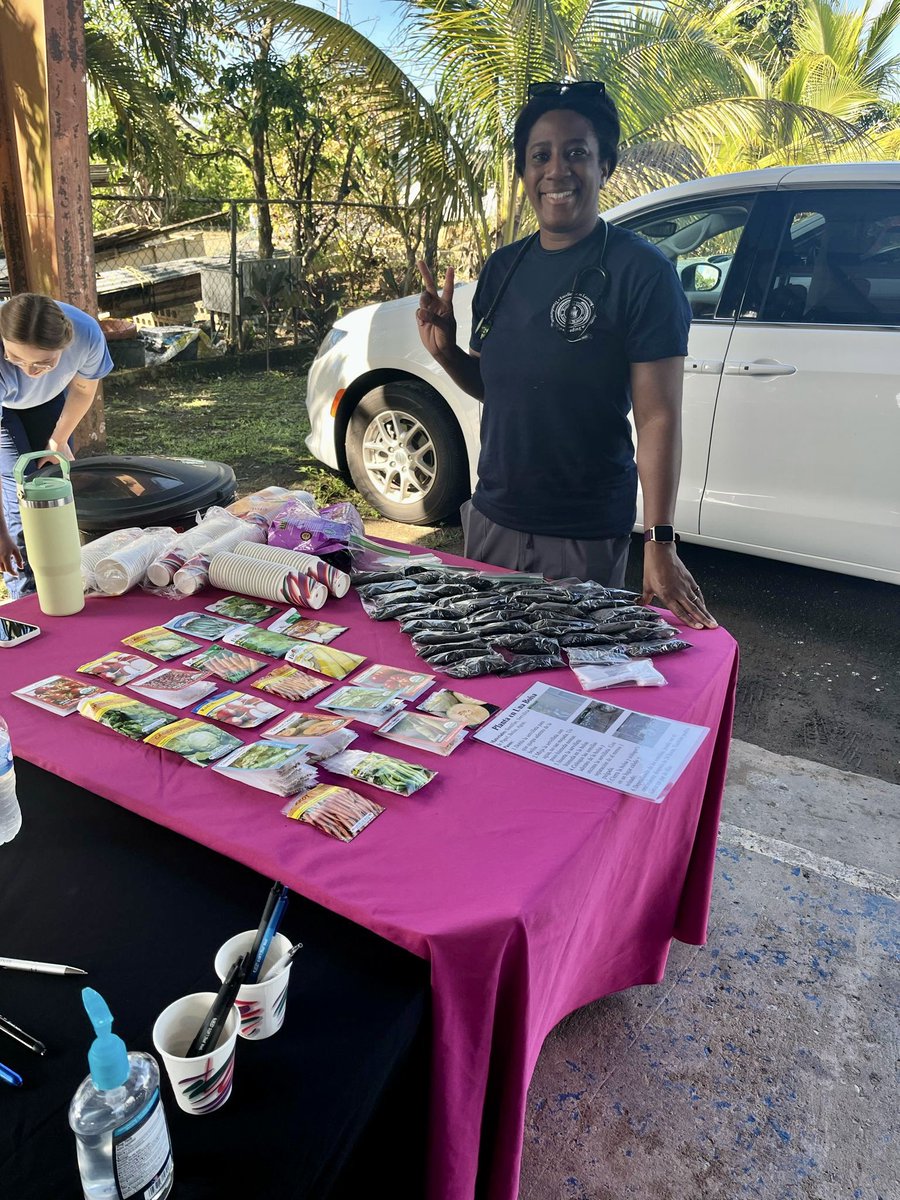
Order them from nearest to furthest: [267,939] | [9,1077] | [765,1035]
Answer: [9,1077] < [267,939] < [765,1035]

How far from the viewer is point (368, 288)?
1064 cm

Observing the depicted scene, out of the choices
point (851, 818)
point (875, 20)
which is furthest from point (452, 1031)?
point (875, 20)

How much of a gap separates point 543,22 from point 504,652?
646cm

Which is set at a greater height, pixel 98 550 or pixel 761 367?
pixel 761 367

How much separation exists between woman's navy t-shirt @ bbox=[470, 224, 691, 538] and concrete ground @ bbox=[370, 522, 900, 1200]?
106 cm

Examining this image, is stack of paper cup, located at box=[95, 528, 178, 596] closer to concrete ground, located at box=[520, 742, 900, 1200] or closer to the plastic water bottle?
the plastic water bottle

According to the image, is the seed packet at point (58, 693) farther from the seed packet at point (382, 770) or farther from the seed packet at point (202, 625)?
the seed packet at point (382, 770)

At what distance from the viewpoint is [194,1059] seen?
0.80 metres

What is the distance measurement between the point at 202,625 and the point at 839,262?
2.93m

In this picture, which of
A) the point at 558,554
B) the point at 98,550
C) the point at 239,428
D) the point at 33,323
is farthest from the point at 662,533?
the point at 239,428

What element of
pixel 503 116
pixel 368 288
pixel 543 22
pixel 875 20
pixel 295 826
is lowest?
pixel 295 826

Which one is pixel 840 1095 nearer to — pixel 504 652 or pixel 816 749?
pixel 504 652

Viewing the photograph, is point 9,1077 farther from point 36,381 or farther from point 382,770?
point 36,381

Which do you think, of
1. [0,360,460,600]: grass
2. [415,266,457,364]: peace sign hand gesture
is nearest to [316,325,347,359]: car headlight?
[0,360,460,600]: grass
